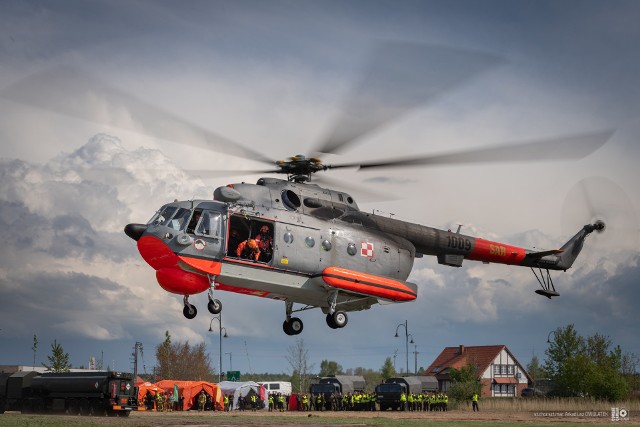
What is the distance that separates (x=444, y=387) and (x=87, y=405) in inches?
2420

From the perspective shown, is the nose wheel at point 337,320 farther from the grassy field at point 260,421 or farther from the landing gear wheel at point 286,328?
the grassy field at point 260,421

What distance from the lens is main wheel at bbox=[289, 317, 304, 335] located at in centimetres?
2919

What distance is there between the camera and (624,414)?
50594 millimetres

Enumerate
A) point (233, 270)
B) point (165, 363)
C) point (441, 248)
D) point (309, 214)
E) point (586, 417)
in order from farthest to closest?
point (165, 363), point (586, 417), point (441, 248), point (309, 214), point (233, 270)

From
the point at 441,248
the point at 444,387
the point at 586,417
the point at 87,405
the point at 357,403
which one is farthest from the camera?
Result: the point at 444,387

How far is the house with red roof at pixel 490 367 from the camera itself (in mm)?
94438

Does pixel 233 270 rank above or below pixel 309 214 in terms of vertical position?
below

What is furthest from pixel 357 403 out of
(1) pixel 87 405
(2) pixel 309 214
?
(2) pixel 309 214

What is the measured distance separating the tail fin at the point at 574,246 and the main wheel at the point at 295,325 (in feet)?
47.9

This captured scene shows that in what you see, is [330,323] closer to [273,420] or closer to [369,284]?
[369,284]

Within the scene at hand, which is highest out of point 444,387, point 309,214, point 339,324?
point 309,214

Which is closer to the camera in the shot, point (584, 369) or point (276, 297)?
point (276, 297)

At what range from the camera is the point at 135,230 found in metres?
25.5

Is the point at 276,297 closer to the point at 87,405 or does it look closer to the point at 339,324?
the point at 339,324
